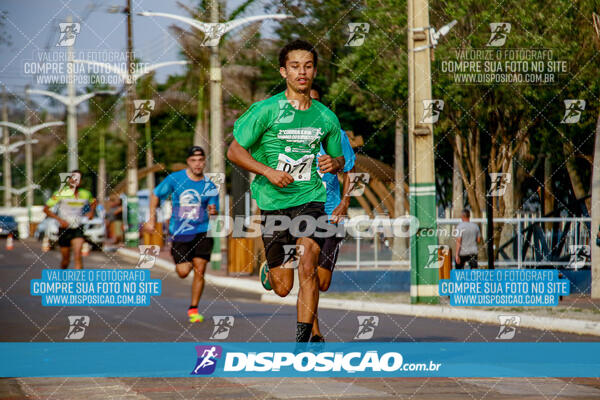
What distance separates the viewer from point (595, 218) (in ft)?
50.5

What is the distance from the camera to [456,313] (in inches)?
517

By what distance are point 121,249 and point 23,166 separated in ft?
119

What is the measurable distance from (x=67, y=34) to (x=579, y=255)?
425 inches

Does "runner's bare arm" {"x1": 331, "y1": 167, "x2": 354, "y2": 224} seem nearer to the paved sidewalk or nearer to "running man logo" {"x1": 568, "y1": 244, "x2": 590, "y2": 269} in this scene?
the paved sidewalk

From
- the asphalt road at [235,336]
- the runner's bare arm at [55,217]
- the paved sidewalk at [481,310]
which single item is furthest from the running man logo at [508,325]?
the runner's bare arm at [55,217]

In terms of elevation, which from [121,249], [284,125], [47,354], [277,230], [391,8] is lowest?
[121,249]

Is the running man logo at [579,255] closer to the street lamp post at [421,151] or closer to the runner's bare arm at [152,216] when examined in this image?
the street lamp post at [421,151]

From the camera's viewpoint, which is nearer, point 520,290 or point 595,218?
point 520,290

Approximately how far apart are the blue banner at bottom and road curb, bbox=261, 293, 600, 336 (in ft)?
7.12

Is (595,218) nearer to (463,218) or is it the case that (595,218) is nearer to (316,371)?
(463,218)

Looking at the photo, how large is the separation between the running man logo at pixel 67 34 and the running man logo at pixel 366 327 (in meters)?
3.86

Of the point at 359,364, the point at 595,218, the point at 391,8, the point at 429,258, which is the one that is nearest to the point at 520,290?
the point at 429,258

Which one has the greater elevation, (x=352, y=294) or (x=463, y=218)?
(x=463, y=218)

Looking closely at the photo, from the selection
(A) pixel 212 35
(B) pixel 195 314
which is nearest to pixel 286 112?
(B) pixel 195 314
